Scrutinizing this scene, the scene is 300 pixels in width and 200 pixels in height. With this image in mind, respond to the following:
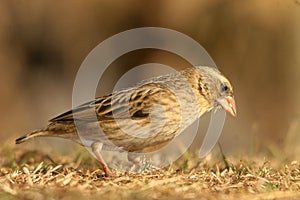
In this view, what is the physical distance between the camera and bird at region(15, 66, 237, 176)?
702 centimetres

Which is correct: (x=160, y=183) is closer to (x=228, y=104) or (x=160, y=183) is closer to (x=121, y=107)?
(x=121, y=107)

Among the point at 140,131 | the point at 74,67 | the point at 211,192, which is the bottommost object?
the point at 211,192

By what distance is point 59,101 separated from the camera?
15.1m

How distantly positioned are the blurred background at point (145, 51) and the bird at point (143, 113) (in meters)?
5.08

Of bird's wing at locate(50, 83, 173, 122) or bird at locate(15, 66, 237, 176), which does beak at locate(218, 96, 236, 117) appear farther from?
bird's wing at locate(50, 83, 173, 122)

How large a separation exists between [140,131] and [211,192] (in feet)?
4.40

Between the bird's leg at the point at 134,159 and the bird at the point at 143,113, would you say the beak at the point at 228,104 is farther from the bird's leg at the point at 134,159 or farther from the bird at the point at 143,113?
the bird's leg at the point at 134,159

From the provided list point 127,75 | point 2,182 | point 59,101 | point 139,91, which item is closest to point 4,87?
point 59,101

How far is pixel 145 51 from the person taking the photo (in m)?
15.6

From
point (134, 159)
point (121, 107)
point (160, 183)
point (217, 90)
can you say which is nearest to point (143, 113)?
point (121, 107)

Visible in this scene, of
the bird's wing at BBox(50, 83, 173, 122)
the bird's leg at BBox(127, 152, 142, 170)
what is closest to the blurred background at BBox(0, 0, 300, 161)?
the bird's wing at BBox(50, 83, 173, 122)

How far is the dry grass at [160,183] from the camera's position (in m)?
5.59

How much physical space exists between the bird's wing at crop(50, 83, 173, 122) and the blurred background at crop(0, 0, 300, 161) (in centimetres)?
540

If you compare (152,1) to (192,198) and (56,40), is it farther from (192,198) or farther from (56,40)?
(192,198)
